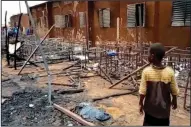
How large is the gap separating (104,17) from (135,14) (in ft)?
9.26

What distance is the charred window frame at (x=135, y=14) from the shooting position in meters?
12.0

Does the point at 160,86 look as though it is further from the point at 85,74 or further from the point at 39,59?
the point at 39,59

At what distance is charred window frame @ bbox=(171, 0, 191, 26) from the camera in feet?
33.1

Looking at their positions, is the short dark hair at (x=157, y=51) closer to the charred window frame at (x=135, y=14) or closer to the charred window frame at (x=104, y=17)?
the charred window frame at (x=135, y=14)

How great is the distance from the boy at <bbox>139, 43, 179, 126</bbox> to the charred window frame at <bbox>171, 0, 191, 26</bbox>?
23.7ft

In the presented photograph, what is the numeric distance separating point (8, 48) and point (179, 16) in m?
7.20

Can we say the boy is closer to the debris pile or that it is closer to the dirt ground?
the dirt ground

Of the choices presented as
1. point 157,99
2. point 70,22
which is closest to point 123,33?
point 70,22

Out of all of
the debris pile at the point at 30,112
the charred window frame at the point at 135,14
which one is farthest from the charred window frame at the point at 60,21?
the debris pile at the point at 30,112

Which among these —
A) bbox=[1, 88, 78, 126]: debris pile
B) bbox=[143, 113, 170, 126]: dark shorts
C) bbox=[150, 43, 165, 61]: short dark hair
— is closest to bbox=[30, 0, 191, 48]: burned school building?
bbox=[1, 88, 78, 126]: debris pile

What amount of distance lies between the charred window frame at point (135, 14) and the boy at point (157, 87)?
28.8ft

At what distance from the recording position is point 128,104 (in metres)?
6.20

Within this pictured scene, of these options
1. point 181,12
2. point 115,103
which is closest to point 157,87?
point 115,103

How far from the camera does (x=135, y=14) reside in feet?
41.1
